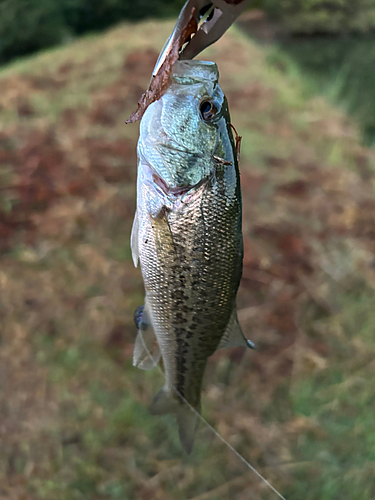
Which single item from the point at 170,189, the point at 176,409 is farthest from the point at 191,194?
the point at 176,409

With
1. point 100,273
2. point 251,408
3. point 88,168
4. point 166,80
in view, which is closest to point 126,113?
point 88,168

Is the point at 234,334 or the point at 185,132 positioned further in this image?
the point at 234,334

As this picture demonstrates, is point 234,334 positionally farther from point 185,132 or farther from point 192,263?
point 185,132

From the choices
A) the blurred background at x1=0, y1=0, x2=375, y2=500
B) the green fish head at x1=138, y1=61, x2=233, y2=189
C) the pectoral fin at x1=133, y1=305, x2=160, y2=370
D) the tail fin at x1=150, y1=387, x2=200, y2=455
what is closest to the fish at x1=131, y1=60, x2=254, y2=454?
the green fish head at x1=138, y1=61, x2=233, y2=189

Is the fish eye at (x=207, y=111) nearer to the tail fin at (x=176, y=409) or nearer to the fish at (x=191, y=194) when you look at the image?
the fish at (x=191, y=194)

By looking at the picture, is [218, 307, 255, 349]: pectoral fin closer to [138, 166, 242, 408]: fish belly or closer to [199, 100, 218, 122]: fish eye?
[138, 166, 242, 408]: fish belly

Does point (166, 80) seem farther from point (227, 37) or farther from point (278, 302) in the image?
point (227, 37)

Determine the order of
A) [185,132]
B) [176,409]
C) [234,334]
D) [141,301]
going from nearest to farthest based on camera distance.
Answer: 1. [185,132]
2. [234,334]
3. [176,409]
4. [141,301]
